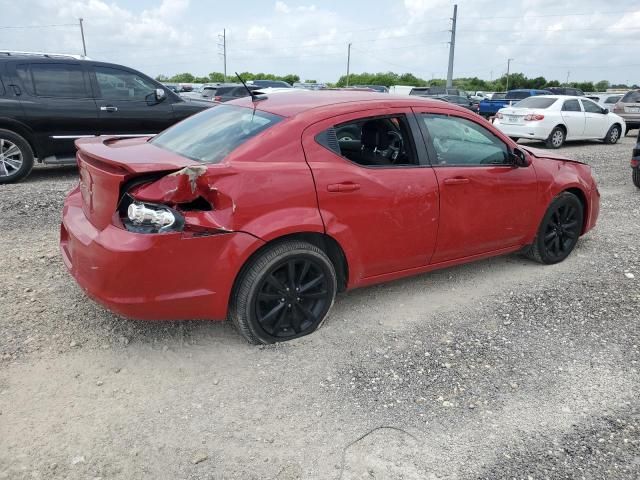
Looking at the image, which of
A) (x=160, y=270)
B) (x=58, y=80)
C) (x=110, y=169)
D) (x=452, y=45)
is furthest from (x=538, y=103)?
(x=452, y=45)

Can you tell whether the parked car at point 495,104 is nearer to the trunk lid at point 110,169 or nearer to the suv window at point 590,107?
the suv window at point 590,107

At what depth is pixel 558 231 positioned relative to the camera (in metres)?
5.01

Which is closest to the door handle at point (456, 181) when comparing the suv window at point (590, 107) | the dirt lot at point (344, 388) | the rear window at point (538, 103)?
the dirt lot at point (344, 388)

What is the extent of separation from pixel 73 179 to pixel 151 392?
19.5 feet

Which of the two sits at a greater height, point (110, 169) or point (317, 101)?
→ point (317, 101)

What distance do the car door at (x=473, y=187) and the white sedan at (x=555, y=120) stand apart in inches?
369

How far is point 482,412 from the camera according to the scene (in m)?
2.88

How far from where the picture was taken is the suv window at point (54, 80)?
7555 millimetres

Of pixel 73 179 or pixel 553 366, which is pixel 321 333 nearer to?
pixel 553 366

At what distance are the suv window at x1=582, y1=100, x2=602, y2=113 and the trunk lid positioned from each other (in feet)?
46.0

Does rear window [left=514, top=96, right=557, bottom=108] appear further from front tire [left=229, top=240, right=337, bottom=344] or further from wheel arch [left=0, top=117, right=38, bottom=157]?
front tire [left=229, top=240, right=337, bottom=344]

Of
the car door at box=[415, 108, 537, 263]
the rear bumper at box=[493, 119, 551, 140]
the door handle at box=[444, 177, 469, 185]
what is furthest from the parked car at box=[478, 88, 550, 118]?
the door handle at box=[444, 177, 469, 185]

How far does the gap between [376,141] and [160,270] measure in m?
2.01

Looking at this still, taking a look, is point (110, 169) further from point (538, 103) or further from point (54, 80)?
point (538, 103)
